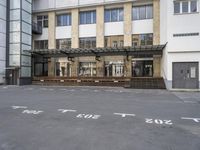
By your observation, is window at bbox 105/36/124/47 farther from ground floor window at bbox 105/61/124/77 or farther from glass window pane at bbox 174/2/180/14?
glass window pane at bbox 174/2/180/14

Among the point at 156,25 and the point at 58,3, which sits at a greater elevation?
the point at 58,3

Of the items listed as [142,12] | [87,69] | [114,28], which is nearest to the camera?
[142,12]

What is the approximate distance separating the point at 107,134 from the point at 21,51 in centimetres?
2547

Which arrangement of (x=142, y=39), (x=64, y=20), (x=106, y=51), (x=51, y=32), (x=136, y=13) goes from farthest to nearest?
(x=51, y=32) < (x=64, y=20) < (x=136, y=13) < (x=142, y=39) < (x=106, y=51)

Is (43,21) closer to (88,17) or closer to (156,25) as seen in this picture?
(88,17)

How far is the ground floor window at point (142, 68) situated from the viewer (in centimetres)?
2775

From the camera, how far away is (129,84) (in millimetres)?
25406

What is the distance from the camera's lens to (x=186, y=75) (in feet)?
70.3

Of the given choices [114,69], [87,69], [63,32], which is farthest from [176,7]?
[63,32]

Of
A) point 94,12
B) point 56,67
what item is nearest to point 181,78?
point 94,12

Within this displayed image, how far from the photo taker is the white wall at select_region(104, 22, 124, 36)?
2899 centimetres

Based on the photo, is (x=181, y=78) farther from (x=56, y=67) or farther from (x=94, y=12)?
(x=56, y=67)

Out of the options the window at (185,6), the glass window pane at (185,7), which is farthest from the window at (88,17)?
the glass window pane at (185,7)

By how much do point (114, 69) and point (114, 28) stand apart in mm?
5432
